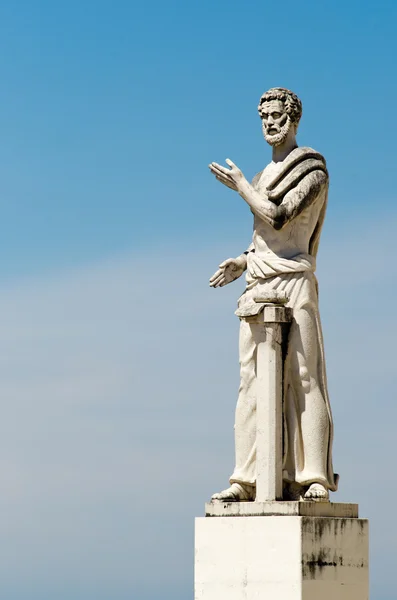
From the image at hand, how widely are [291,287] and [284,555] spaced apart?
3.46 m

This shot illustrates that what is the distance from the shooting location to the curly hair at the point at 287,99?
18047 mm

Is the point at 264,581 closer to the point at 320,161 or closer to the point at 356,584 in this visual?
the point at 356,584

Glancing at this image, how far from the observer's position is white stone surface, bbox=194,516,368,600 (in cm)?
1644

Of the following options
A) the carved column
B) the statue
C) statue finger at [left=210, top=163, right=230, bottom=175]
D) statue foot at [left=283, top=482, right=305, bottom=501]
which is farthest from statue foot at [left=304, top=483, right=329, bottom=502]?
statue finger at [left=210, top=163, right=230, bottom=175]

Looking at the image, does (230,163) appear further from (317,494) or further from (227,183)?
(317,494)

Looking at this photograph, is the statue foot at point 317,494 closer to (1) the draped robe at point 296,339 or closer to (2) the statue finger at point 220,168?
(1) the draped robe at point 296,339

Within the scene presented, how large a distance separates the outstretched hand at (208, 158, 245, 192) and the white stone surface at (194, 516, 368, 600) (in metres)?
4.37

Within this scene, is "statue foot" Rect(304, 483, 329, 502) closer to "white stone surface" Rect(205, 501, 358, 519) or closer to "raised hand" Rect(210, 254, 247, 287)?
"white stone surface" Rect(205, 501, 358, 519)

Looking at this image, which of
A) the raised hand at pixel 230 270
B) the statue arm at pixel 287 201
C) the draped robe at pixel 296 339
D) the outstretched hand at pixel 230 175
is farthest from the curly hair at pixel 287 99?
the raised hand at pixel 230 270

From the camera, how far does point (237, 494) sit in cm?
1764

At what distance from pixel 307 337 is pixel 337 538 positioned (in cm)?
256

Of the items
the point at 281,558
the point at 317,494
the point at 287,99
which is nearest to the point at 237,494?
the point at 317,494

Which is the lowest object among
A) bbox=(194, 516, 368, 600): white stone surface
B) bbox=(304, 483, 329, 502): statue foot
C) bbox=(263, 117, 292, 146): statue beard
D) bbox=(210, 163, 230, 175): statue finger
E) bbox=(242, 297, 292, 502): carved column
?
bbox=(194, 516, 368, 600): white stone surface

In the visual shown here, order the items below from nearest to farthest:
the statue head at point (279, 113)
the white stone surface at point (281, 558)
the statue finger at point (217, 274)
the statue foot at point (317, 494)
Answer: the white stone surface at point (281, 558)
the statue foot at point (317, 494)
the statue head at point (279, 113)
the statue finger at point (217, 274)
